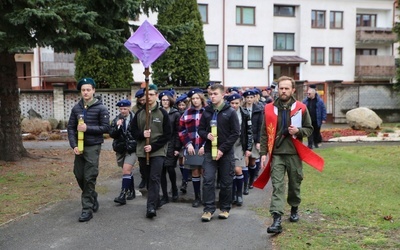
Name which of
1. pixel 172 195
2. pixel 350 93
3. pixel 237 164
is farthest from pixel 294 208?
pixel 350 93

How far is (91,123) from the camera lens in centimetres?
662

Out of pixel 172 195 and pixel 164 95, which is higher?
pixel 164 95

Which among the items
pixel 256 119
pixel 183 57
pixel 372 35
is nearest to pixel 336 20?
pixel 372 35

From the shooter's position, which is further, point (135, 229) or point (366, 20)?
point (366, 20)

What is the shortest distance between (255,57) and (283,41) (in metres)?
3.32

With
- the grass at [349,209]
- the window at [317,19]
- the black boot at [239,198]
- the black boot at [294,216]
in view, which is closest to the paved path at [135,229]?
the black boot at [239,198]

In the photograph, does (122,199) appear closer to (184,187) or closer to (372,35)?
(184,187)

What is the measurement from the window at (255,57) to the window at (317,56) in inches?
201

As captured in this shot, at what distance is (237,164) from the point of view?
757 cm

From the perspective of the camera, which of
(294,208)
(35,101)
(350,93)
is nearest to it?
(294,208)

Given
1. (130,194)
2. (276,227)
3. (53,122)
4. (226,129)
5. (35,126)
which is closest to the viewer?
(276,227)

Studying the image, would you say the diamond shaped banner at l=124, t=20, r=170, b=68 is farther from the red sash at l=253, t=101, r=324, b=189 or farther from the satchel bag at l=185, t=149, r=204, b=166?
the red sash at l=253, t=101, r=324, b=189

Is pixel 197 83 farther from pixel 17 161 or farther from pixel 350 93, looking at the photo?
pixel 17 161

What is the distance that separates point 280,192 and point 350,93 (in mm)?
20807
